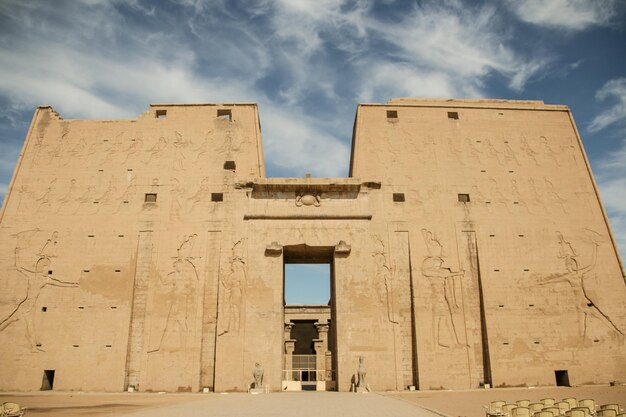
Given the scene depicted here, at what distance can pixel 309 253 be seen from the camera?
2044cm

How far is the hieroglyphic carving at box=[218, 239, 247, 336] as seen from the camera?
60.4 feet

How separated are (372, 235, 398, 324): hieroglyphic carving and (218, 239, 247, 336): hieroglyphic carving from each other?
221 inches

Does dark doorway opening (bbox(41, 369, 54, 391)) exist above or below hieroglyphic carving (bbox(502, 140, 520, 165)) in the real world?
below

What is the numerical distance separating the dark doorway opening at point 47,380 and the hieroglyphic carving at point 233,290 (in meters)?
6.84

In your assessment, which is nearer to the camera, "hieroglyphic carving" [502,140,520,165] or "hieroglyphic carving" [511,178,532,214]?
"hieroglyphic carving" [511,178,532,214]

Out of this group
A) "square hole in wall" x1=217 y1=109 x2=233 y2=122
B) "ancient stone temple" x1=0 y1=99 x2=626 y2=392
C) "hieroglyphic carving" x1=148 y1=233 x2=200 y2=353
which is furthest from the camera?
"square hole in wall" x1=217 y1=109 x2=233 y2=122

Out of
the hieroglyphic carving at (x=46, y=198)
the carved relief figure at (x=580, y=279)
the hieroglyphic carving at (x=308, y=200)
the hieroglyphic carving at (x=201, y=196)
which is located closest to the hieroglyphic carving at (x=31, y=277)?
the hieroglyphic carving at (x=46, y=198)

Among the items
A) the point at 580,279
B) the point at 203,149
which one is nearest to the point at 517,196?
the point at 580,279

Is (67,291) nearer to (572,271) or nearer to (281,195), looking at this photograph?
(281,195)

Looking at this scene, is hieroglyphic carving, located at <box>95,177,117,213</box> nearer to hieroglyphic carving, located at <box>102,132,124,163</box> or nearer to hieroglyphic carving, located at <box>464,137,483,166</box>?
hieroglyphic carving, located at <box>102,132,124,163</box>

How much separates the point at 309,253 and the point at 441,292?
19.3 feet

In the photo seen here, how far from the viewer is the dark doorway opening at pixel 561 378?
18.4 metres

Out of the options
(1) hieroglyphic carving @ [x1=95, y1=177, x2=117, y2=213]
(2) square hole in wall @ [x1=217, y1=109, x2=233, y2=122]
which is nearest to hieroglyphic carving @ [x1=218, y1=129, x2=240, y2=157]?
(2) square hole in wall @ [x1=217, y1=109, x2=233, y2=122]

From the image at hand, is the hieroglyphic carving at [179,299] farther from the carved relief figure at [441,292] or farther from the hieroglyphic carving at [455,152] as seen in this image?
the hieroglyphic carving at [455,152]
